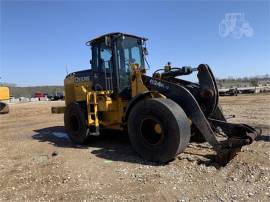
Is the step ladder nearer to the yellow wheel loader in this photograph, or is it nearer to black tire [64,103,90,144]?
the yellow wheel loader

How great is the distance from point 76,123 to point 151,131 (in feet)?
10.1

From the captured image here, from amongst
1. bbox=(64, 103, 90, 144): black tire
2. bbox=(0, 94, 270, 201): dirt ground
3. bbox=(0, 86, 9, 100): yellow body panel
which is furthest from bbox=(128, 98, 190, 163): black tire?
bbox=(0, 86, 9, 100): yellow body panel

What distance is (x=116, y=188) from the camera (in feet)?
17.9

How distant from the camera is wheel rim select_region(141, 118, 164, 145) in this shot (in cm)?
673

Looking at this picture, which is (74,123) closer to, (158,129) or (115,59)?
Result: (115,59)

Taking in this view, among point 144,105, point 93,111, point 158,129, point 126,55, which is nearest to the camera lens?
point 158,129

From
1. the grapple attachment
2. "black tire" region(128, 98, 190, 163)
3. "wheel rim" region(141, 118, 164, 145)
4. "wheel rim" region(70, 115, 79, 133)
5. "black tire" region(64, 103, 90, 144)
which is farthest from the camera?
"wheel rim" region(70, 115, 79, 133)

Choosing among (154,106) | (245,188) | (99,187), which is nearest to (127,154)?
(154,106)

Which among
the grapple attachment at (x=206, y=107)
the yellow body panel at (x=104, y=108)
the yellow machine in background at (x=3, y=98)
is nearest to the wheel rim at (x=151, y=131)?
the grapple attachment at (x=206, y=107)

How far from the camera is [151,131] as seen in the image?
700 centimetres

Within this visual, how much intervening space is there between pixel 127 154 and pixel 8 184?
256 cm

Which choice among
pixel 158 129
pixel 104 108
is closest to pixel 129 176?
pixel 158 129

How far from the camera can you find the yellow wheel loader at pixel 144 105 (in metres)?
6.38

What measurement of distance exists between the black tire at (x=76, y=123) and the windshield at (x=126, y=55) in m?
1.44
